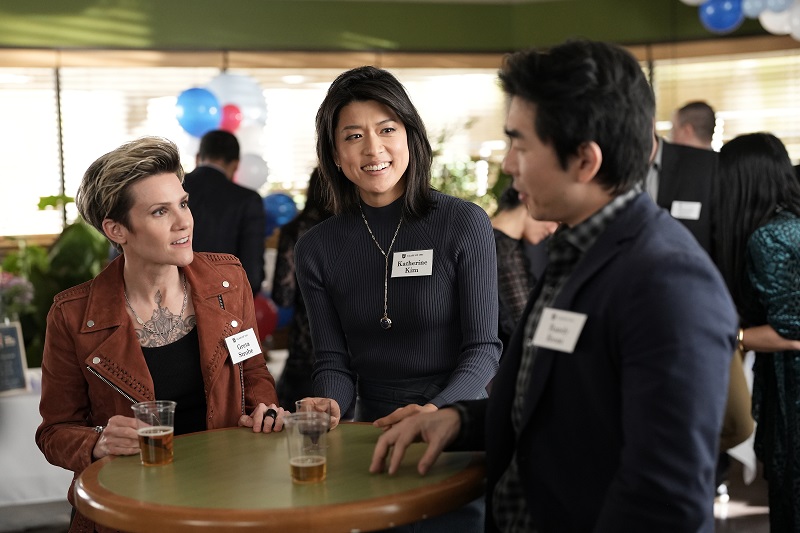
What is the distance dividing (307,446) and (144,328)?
80 cm

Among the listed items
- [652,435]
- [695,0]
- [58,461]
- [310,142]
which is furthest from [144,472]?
[310,142]

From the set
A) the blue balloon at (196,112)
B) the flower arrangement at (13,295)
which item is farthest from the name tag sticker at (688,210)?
the blue balloon at (196,112)

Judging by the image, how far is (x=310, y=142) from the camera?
9008 millimetres

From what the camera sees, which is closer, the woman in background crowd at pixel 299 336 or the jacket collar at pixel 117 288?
the jacket collar at pixel 117 288

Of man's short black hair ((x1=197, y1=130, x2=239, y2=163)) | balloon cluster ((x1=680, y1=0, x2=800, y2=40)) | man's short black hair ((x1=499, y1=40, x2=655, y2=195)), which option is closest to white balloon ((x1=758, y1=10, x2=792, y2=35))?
balloon cluster ((x1=680, y1=0, x2=800, y2=40))

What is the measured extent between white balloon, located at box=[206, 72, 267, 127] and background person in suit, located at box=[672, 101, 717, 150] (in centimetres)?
316

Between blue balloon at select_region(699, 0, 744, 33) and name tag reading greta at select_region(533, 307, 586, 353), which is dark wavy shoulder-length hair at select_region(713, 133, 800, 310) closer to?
name tag reading greta at select_region(533, 307, 586, 353)

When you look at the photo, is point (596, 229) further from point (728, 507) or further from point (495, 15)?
point (495, 15)

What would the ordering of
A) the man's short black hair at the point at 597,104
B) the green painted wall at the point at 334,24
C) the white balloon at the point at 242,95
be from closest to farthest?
the man's short black hair at the point at 597,104
the white balloon at the point at 242,95
the green painted wall at the point at 334,24

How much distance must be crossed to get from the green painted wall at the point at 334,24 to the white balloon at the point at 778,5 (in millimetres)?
2292

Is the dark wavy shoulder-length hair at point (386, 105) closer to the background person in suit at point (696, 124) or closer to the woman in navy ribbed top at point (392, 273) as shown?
the woman in navy ribbed top at point (392, 273)

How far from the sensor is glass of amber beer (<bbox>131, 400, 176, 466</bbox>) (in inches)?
75.3

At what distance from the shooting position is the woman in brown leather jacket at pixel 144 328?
2.26m

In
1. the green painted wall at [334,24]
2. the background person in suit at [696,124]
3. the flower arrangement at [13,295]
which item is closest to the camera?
the flower arrangement at [13,295]
